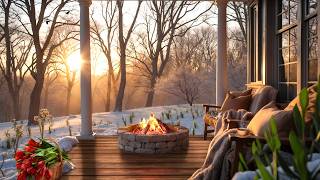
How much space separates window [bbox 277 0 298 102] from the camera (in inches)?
183

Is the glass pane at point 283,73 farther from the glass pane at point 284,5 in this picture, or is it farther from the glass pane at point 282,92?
the glass pane at point 284,5

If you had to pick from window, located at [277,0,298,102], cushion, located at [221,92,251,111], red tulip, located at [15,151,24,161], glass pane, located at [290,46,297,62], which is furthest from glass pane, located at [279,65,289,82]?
red tulip, located at [15,151,24,161]

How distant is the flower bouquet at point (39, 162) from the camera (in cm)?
290

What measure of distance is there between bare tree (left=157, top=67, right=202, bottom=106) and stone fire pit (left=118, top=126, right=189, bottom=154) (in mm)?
8820

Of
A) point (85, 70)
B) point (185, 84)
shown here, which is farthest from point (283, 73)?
point (185, 84)

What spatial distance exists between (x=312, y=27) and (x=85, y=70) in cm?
346

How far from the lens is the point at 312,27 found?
3881 mm

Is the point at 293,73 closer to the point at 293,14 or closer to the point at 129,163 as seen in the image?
the point at 293,14

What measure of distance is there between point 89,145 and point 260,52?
10.9 ft

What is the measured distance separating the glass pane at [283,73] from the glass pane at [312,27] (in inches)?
43.3

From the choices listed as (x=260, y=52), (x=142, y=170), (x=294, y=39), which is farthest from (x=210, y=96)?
(x=142, y=170)

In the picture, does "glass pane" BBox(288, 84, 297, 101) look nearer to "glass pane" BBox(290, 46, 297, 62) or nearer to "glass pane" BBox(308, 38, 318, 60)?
"glass pane" BBox(290, 46, 297, 62)

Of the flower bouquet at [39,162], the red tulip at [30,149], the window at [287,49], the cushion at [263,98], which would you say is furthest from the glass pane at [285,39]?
the red tulip at [30,149]

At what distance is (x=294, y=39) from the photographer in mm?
4672
